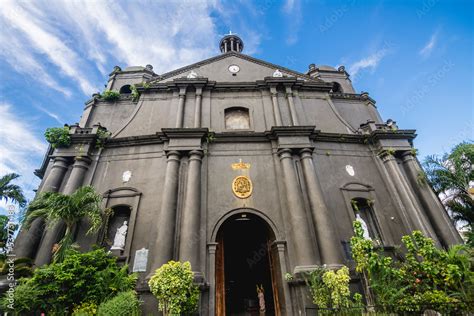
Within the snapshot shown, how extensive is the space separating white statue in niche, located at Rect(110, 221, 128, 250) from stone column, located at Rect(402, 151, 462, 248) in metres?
12.5

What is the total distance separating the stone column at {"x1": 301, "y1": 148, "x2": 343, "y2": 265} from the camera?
8234 mm

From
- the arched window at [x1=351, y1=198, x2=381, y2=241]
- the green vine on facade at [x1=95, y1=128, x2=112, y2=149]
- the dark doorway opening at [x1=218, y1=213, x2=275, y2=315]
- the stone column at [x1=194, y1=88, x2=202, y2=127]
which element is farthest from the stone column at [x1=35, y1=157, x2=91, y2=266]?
the arched window at [x1=351, y1=198, x2=381, y2=241]

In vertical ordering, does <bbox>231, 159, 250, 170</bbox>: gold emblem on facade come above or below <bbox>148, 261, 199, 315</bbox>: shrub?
above

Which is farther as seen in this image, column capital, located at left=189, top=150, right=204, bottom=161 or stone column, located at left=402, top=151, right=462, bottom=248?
column capital, located at left=189, top=150, right=204, bottom=161

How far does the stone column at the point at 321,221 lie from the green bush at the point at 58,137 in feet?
34.8

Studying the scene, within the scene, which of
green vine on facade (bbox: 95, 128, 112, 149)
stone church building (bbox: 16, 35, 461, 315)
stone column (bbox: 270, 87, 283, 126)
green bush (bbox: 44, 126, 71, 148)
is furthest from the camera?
stone column (bbox: 270, 87, 283, 126)

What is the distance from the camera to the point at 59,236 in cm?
873

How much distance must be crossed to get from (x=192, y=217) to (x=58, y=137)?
7406 mm

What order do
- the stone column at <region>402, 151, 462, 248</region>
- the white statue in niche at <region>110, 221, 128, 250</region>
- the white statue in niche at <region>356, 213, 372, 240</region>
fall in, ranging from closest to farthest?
1. the white statue in niche at <region>110, 221, 128, 250</region>
2. the stone column at <region>402, 151, 462, 248</region>
3. the white statue in niche at <region>356, 213, 372, 240</region>

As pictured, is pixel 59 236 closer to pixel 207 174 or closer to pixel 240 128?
pixel 207 174

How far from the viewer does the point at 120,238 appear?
9.18 metres

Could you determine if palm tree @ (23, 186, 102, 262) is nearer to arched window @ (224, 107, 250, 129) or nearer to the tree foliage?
arched window @ (224, 107, 250, 129)

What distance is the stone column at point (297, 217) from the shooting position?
8.13m

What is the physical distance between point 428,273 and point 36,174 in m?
17.7
